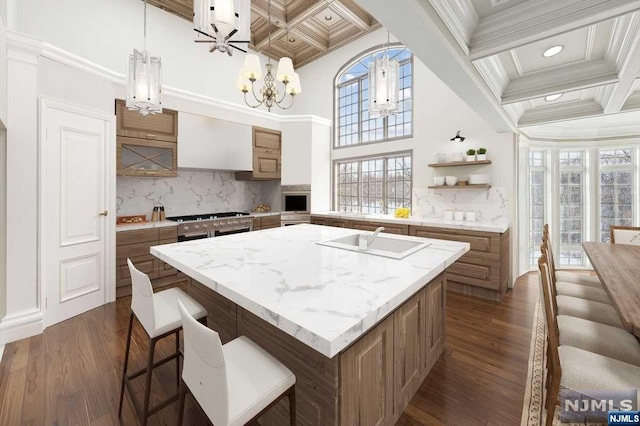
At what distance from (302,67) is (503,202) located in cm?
511

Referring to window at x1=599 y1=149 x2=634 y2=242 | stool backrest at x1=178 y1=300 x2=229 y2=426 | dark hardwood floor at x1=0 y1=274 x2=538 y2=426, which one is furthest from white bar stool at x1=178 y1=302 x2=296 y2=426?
window at x1=599 y1=149 x2=634 y2=242

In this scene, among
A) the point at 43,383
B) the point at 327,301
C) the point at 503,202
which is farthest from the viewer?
the point at 503,202

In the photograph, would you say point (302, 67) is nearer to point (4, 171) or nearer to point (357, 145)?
point (357, 145)

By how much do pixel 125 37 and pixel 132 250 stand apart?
3192mm

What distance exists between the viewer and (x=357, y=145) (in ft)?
→ 17.5

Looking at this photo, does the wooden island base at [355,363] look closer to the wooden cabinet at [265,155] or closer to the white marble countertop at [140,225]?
the white marble countertop at [140,225]

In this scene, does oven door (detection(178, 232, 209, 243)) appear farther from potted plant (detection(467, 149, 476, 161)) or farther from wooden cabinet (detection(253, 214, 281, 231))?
potted plant (detection(467, 149, 476, 161))

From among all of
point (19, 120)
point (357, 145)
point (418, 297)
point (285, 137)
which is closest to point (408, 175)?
point (357, 145)

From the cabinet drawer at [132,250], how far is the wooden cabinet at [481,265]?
3802 mm

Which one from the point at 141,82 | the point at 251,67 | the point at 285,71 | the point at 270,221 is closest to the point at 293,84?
the point at 285,71

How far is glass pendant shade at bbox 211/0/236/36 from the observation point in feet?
4.66

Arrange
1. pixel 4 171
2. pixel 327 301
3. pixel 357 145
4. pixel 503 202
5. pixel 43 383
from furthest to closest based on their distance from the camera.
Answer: pixel 357 145, pixel 503 202, pixel 4 171, pixel 43 383, pixel 327 301

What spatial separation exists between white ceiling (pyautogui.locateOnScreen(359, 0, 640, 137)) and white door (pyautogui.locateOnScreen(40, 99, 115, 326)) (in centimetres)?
321

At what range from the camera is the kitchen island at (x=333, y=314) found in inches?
39.7
